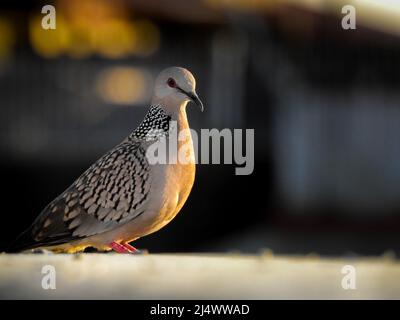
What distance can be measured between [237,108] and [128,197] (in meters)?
3.66

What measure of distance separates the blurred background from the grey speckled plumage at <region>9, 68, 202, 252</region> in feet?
7.29

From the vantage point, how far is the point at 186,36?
246 inches

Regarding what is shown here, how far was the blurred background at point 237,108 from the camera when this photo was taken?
19.6ft

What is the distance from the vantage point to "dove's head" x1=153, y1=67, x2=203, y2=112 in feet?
9.39

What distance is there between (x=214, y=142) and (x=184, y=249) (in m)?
2.83

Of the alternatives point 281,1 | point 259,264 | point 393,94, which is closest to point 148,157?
point 259,264

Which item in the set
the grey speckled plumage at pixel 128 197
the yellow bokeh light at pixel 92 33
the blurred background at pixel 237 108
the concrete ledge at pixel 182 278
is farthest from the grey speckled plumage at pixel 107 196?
the yellow bokeh light at pixel 92 33

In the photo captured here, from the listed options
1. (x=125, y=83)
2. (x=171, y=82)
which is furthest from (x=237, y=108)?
(x=171, y=82)

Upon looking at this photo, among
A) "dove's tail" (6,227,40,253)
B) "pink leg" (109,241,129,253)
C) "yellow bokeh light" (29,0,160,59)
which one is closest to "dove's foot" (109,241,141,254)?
"pink leg" (109,241,129,253)

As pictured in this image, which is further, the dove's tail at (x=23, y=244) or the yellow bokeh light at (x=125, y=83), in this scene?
the yellow bokeh light at (x=125, y=83)

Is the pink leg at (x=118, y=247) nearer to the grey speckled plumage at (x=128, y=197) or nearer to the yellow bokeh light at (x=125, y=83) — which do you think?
the grey speckled plumage at (x=128, y=197)

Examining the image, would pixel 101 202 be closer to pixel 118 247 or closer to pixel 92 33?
pixel 118 247

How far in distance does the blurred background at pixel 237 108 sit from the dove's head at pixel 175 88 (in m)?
2.37

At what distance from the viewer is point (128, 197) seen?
287 cm
